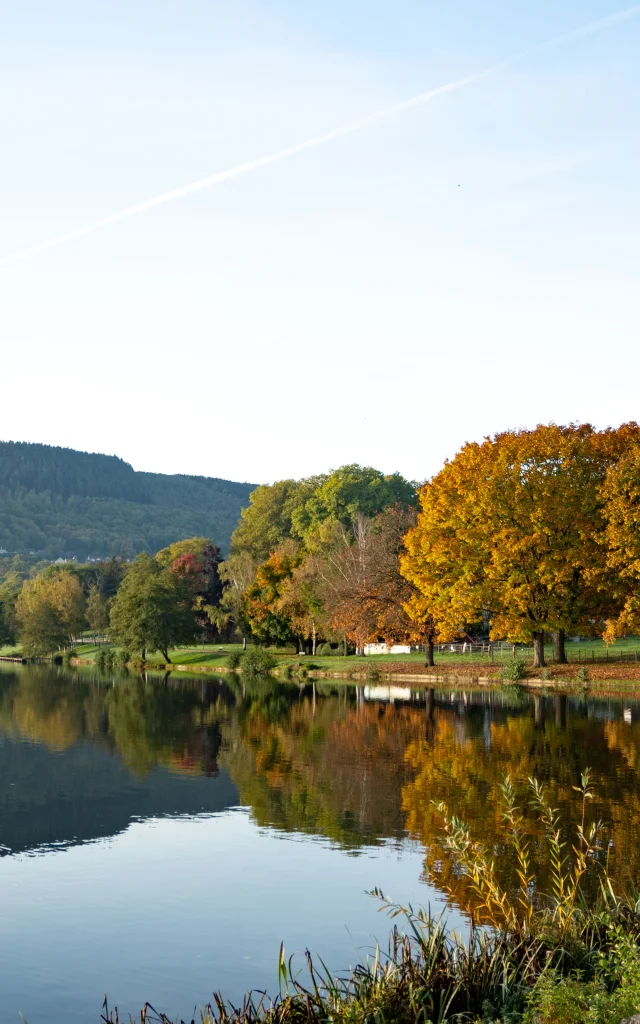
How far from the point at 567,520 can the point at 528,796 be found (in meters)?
35.7

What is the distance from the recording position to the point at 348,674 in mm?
77000

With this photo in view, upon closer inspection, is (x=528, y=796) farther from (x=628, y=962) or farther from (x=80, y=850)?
(x=628, y=962)

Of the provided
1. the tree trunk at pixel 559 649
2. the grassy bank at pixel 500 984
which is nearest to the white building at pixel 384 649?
the tree trunk at pixel 559 649

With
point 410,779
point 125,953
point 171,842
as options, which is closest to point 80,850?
point 171,842

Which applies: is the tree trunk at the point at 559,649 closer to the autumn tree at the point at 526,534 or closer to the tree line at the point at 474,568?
the tree line at the point at 474,568

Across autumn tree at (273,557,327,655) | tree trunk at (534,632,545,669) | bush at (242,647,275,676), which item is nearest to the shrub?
autumn tree at (273,557,327,655)

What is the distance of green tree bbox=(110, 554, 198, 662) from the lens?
328ft

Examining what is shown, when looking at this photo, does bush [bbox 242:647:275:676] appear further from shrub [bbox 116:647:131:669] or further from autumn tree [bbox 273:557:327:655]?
Result: shrub [bbox 116:647:131:669]

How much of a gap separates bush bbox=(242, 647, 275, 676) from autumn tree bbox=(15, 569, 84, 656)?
44.8m

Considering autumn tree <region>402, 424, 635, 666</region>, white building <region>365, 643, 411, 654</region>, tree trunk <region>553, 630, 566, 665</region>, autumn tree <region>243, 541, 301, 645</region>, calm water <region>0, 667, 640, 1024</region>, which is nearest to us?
calm water <region>0, 667, 640, 1024</region>

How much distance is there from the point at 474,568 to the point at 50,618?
241 ft

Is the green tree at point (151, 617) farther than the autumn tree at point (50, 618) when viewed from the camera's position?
No

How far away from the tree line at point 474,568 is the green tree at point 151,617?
0.44ft

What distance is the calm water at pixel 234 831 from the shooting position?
50.6 feet
